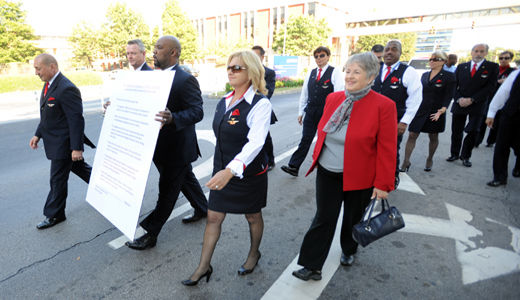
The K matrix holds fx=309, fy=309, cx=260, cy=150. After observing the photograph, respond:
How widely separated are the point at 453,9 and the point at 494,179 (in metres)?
42.1

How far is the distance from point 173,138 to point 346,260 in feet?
6.38

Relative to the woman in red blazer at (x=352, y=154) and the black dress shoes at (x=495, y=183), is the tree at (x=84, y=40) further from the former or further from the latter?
the woman in red blazer at (x=352, y=154)

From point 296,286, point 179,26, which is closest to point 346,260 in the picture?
point 296,286

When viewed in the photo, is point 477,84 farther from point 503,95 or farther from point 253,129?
point 253,129

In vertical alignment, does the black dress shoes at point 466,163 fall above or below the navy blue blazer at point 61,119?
below

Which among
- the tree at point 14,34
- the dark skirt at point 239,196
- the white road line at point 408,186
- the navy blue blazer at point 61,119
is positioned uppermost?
the tree at point 14,34

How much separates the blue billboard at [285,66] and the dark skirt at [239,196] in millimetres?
23528

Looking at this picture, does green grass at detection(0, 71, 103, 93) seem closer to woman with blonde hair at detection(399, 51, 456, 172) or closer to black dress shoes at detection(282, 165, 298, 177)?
black dress shoes at detection(282, 165, 298, 177)

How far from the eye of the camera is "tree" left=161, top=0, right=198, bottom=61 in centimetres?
3844

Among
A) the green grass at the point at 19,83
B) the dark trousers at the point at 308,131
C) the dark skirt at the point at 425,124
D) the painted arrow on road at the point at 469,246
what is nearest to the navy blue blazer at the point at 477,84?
the dark skirt at the point at 425,124

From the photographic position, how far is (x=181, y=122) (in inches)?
101

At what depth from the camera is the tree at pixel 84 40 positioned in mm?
41344

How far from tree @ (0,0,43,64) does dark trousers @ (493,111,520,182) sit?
34.4 m

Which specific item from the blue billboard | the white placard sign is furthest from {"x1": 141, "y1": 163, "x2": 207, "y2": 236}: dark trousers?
the blue billboard
